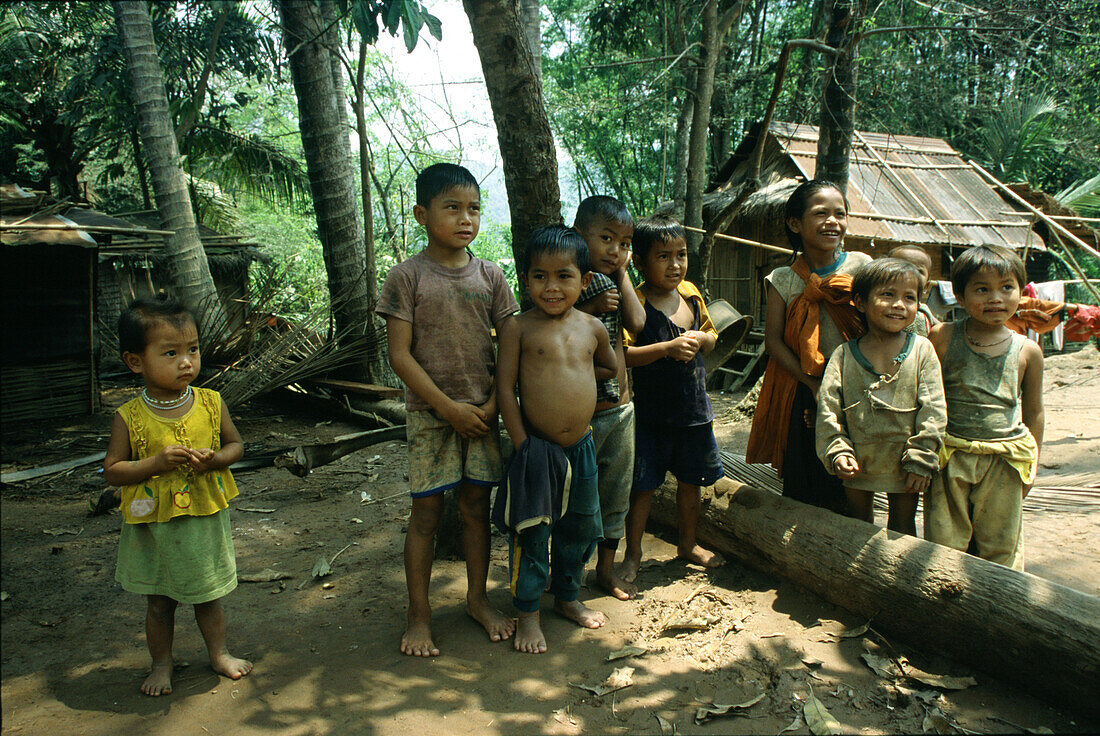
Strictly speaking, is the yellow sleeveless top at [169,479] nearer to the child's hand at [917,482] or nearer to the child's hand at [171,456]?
the child's hand at [171,456]

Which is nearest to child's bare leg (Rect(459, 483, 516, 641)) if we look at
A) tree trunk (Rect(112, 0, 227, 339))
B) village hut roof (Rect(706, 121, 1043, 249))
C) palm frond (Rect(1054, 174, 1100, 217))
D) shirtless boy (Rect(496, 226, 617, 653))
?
shirtless boy (Rect(496, 226, 617, 653))

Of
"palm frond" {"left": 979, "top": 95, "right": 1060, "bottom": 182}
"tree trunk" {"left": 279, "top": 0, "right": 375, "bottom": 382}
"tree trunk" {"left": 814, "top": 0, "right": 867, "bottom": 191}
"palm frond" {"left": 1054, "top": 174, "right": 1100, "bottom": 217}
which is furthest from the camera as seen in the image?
"palm frond" {"left": 979, "top": 95, "right": 1060, "bottom": 182}

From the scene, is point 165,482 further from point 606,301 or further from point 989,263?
point 989,263

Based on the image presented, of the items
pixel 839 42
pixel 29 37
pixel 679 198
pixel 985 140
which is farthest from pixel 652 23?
pixel 29 37

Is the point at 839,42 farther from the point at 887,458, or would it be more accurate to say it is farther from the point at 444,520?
the point at 444,520

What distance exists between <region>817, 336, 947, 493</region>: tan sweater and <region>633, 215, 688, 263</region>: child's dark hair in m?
0.82

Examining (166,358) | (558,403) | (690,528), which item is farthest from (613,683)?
(166,358)

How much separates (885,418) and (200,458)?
7.82ft

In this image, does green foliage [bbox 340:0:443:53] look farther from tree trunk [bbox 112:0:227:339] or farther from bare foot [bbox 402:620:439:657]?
tree trunk [bbox 112:0:227:339]

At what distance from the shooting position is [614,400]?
104 inches

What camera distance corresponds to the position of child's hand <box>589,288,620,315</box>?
257 centimetres

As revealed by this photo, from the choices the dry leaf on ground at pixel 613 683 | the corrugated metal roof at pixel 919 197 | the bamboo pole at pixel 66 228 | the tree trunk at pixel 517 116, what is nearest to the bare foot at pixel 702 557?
the dry leaf on ground at pixel 613 683

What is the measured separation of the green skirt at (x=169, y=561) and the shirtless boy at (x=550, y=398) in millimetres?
1028

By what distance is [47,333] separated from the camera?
24.5 feet
